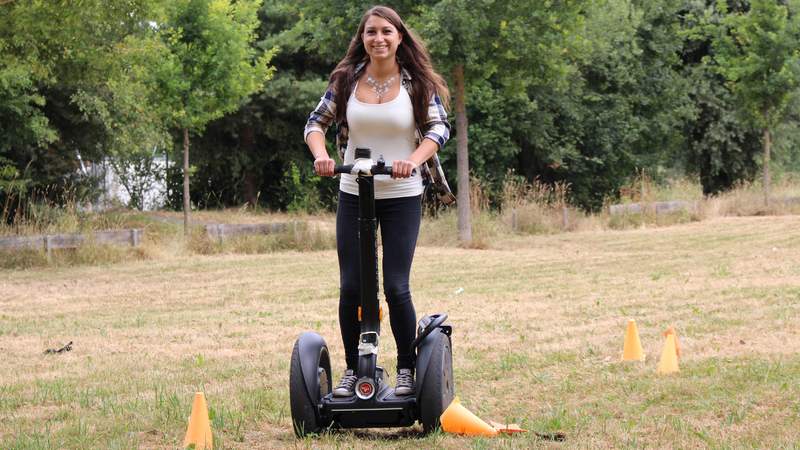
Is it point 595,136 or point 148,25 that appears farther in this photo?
point 595,136

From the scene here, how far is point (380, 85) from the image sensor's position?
5391mm

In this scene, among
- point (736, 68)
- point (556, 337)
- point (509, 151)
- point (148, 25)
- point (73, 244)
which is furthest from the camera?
point (509, 151)

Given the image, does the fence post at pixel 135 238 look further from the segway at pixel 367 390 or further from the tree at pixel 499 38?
the segway at pixel 367 390

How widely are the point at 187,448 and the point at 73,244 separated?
13923mm

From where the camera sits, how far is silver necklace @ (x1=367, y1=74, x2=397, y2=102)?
17.6ft

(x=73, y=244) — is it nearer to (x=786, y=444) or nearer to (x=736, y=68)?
(x=786, y=444)

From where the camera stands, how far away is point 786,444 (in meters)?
4.96

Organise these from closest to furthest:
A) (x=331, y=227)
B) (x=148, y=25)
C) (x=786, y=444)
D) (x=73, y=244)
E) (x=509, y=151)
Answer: (x=786, y=444) < (x=73, y=244) < (x=148, y=25) < (x=331, y=227) < (x=509, y=151)

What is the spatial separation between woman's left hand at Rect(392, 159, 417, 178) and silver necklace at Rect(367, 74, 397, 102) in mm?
488

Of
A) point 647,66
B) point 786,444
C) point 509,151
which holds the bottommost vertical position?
point 786,444

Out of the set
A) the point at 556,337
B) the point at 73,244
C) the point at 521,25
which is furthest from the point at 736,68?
the point at 556,337

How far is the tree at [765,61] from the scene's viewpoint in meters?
27.0

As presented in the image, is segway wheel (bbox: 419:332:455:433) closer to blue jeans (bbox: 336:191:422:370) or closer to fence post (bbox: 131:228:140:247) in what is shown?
blue jeans (bbox: 336:191:422:370)

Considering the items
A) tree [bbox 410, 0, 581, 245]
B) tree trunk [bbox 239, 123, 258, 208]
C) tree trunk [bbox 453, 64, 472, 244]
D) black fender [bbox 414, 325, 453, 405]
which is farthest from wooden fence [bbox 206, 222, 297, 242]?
black fender [bbox 414, 325, 453, 405]
